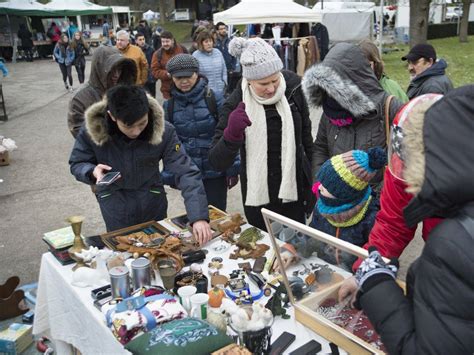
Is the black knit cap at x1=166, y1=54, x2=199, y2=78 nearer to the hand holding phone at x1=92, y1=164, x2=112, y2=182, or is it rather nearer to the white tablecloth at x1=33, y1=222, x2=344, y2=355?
the hand holding phone at x1=92, y1=164, x2=112, y2=182

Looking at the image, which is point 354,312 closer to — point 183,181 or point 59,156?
point 183,181

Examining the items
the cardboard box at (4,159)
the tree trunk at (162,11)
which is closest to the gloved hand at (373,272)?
the cardboard box at (4,159)

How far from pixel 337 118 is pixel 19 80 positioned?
15.8 metres

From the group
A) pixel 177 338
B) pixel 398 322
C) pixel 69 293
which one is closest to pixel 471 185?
pixel 398 322

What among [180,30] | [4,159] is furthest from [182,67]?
[180,30]

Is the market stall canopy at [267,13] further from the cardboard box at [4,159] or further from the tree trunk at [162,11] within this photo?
the tree trunk at [162,11]

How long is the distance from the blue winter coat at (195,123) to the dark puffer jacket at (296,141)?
616 mm

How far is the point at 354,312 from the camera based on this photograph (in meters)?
1.57

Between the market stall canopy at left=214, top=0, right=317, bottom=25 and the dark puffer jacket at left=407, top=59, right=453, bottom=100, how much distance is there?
4413 mm

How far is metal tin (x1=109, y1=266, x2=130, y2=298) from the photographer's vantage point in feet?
6.35

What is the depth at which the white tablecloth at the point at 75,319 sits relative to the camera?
1.73 metres

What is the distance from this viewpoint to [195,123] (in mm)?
3449

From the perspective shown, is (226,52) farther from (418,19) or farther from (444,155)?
(444,155)

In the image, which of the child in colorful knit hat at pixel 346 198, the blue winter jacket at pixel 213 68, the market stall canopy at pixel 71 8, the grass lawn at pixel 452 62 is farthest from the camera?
the market stall canopy at pixel 71 8
